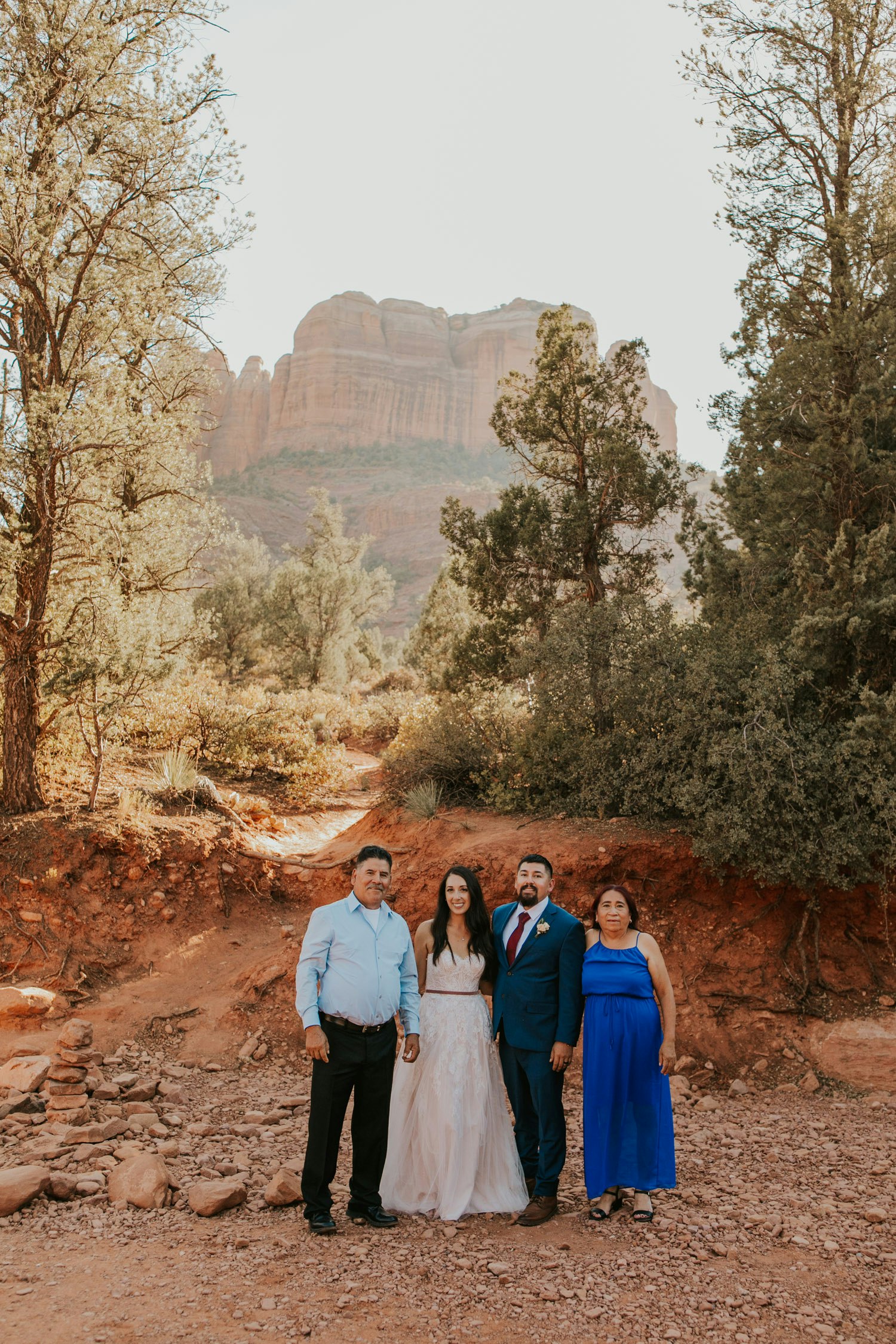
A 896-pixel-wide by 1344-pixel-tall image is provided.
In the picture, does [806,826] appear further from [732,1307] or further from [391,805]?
[391,805]

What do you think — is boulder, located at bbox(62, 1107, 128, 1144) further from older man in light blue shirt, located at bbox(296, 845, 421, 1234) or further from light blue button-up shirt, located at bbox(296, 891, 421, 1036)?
light blue button-up shirt, located at bbox(296, 891, 421, 1036)

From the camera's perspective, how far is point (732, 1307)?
3.66m

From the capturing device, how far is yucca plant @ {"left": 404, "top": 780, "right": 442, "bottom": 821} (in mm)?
10148

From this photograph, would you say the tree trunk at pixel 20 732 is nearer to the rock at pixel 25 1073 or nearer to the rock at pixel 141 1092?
the rock at pixel 25 1073

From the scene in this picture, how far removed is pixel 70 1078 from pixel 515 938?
3.59 m

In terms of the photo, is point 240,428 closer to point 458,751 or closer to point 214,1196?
point 458,751

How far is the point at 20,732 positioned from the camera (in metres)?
9.65

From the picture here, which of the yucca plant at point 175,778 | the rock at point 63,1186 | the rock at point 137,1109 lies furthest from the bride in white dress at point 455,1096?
the yucca plant at point 175,778

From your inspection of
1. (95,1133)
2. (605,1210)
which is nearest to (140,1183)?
(95,1133)

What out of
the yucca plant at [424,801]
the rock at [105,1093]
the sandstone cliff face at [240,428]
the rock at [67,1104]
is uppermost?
the sandstone cliff face at [240,428]

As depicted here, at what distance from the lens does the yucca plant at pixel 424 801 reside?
33.3 feet

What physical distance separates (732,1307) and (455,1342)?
3.87 ft

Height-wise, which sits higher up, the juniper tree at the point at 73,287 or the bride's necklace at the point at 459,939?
the juniper tree at the point at 73,287

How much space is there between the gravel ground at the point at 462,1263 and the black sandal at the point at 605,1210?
50mm
